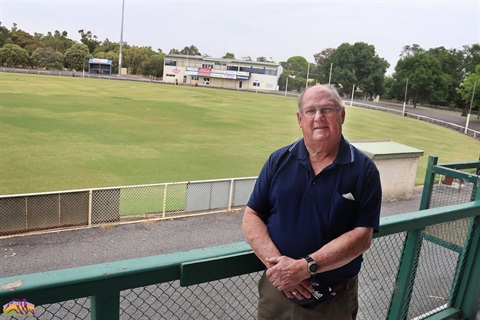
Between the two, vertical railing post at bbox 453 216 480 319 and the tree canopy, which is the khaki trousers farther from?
the tree canopy

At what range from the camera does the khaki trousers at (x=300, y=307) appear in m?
2.22

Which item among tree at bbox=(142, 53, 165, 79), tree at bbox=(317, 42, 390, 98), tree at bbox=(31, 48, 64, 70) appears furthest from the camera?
tree at bbox=(142, 53, 165, 79)

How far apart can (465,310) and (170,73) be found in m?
94.8

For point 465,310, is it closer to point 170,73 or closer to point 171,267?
point 171,267

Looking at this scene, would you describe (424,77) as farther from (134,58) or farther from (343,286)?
(343,286)

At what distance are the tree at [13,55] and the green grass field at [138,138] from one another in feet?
120

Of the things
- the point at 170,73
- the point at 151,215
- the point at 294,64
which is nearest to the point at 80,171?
the point at 151,215

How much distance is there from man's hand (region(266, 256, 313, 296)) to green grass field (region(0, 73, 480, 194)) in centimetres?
1508

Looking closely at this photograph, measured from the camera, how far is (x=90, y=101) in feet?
137

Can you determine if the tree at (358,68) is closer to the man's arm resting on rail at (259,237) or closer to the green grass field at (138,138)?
the green grass field at (138,138)

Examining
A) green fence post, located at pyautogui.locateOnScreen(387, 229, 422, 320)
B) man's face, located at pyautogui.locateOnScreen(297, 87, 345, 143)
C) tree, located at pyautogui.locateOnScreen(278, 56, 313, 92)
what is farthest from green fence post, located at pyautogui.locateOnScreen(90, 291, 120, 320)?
tree, located at pyautogui.locateOnScreen(278, 56, 313, 92)

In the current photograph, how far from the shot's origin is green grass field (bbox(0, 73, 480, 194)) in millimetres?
17984

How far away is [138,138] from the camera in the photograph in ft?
85.9

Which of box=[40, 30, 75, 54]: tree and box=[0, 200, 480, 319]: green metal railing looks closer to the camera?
box=[0, 200, 480, 319]: green metal railing
